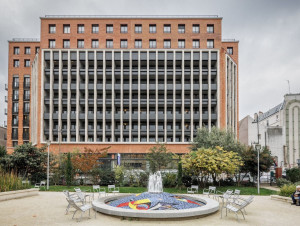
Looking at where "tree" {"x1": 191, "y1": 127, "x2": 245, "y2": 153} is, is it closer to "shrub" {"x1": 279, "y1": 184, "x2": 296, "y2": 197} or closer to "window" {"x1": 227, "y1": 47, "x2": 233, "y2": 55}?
"shrub" {"x1": 279, "y1": 184, "x2": 296, "y2": 197}

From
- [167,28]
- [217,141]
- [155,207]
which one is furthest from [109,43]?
[155,207]

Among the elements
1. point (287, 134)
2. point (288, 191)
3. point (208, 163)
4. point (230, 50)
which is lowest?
point (288, 191)

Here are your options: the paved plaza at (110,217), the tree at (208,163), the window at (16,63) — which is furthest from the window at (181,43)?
the paved plaza at (110,217)

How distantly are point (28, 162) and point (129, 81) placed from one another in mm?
24114

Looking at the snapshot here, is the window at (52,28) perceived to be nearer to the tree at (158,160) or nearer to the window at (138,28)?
the window at (138,28)

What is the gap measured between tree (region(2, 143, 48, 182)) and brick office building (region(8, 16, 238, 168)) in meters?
16.8

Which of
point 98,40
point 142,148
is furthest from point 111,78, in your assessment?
point 142,148

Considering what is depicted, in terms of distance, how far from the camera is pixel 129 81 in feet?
163

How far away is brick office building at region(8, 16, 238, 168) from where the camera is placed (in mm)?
48938

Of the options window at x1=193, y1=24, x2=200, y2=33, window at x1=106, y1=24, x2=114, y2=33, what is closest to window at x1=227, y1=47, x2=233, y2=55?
window at x1=193, y1=24, x2=200, y2=33

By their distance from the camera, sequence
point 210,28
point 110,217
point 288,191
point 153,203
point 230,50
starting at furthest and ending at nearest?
point 230,50 → point 210,28 → point 288,191 → point 153,203 → point 110,217

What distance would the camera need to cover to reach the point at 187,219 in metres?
13.7

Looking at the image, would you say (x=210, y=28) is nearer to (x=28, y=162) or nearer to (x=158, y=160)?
(x=158, y=160)

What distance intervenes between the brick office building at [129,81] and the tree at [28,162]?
16758mm
